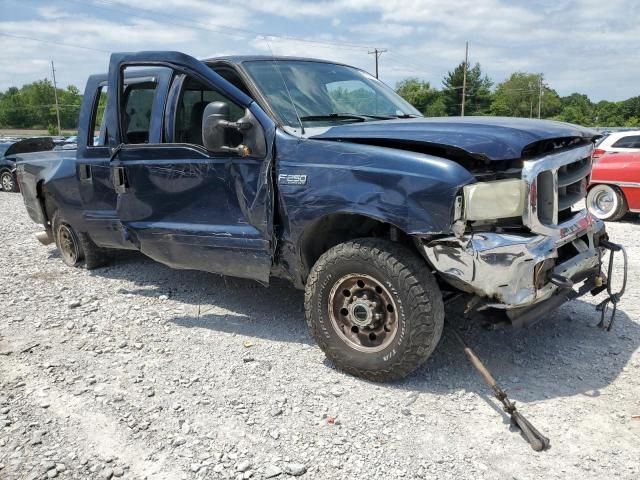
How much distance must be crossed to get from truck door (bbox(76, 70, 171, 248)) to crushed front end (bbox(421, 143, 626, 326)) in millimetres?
3181

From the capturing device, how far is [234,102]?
3.81 meters

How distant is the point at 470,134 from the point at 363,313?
4.03ft

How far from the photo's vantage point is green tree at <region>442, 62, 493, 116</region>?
71.4 metres

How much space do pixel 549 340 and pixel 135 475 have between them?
294 cm

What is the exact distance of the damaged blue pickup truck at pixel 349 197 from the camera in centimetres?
302

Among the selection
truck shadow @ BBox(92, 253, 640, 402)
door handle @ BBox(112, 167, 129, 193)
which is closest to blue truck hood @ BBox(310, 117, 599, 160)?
truck shadow @ BBox(92, 253, 640, 402)

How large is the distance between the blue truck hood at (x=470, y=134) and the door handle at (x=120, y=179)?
73.0 inches

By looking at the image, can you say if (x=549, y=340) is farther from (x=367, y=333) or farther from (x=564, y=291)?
(x=367, y=333)

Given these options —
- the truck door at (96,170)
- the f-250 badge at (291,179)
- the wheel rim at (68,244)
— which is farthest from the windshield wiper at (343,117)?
the wheel rim at (68,244)

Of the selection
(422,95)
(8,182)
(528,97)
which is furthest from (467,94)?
(8,182)

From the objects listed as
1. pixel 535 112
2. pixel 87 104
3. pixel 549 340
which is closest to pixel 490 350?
pixel 549 340

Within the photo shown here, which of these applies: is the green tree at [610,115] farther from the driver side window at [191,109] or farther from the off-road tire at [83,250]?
the driver side window at [191,109]

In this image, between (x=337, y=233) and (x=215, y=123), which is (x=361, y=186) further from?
(x=215, y=123)

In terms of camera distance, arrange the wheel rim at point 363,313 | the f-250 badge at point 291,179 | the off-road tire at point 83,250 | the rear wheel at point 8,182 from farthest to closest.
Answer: the rear wheel at point 8,182 < the off-road tire at point 83,250 < the f-250 badge at point 291,179 < the wheel rim at point 363,313
